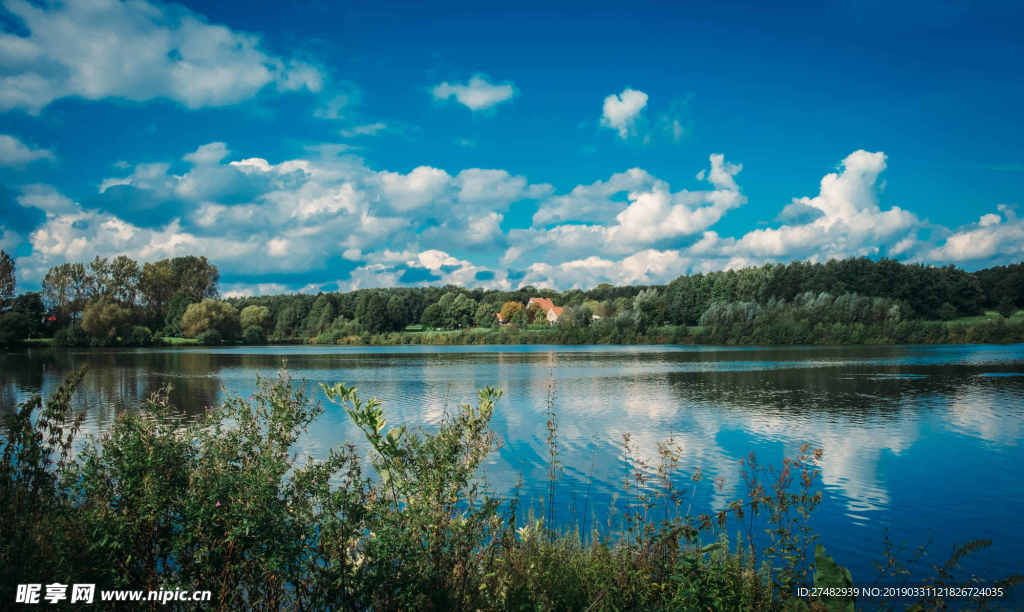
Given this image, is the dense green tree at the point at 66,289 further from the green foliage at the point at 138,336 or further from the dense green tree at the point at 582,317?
the dense green tree at the point at 582,317

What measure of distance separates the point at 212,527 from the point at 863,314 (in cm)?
8670

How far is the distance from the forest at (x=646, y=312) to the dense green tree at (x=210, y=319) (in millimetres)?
201

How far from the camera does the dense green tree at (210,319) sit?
302 feet

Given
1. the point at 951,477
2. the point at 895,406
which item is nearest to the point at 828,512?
the point at 951,477

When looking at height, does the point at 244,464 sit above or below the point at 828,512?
above

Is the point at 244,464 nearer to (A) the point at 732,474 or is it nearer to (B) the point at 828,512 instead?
(B) the point at 828,512

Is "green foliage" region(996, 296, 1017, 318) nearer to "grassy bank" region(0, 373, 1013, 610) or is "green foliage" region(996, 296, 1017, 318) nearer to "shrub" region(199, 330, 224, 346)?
"grassy bank" region(0, 373, 1013, 610)

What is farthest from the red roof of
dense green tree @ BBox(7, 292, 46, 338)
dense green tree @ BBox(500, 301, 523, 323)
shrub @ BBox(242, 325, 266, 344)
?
dense green tree @ BBox(7, 292, 46, 338)

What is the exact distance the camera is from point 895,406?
72.4 feet

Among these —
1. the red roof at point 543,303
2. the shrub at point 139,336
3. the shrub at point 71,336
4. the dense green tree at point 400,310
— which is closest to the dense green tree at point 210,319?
the shrub at point 139,336

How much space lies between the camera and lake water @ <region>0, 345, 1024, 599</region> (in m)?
9.99

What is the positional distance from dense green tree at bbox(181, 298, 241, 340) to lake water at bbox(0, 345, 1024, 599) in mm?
59595

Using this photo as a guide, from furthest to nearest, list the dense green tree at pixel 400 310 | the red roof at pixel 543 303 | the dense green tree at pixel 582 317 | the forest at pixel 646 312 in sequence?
the red roof at pixel 543 303, the dense green tree at pixel 400 310, the dense green tree at pixel 582 317, the forest at pixel 646 312

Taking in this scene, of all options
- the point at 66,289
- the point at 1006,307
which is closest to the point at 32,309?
the point at 66,289
